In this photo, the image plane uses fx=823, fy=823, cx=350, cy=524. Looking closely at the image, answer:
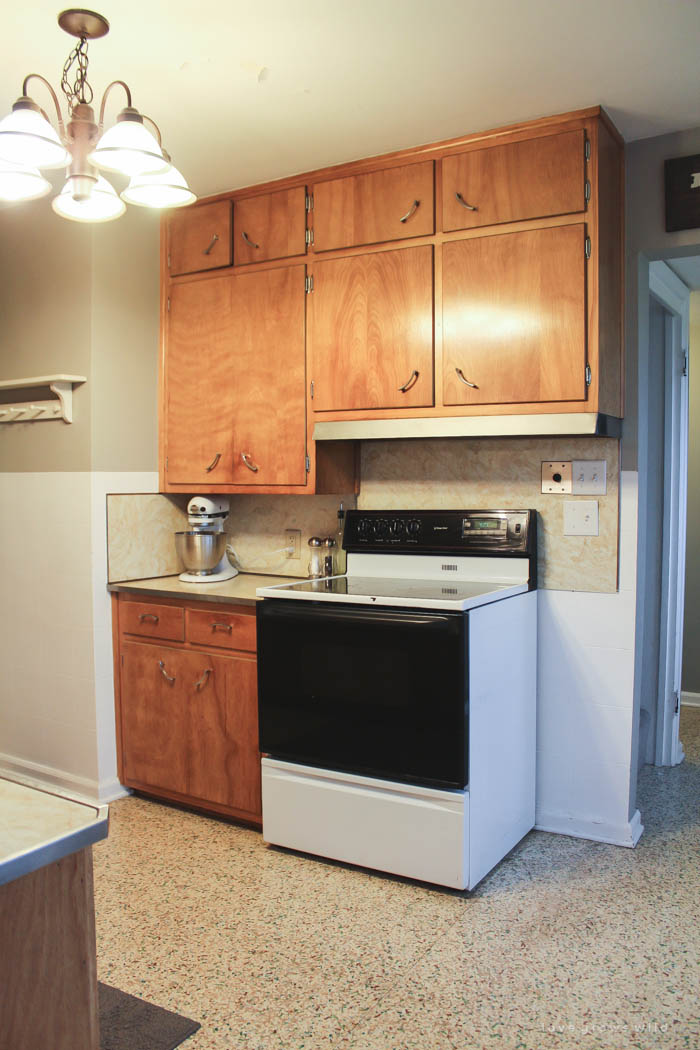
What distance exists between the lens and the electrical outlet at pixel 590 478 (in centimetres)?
278

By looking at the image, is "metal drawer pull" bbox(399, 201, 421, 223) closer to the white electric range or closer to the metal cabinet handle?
the white electric range

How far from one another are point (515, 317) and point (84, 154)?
1370 millimetres

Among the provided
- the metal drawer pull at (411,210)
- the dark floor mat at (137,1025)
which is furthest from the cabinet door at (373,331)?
the dark floor mat at (137,1025)

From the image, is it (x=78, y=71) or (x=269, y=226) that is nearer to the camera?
(x=78, y=71)

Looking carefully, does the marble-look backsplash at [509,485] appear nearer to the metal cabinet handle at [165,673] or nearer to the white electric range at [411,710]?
the white electric range at [411,710]

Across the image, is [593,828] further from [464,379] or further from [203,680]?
[464,379]

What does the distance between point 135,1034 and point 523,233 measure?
2.43 meters

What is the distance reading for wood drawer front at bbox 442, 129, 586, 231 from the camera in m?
2.52

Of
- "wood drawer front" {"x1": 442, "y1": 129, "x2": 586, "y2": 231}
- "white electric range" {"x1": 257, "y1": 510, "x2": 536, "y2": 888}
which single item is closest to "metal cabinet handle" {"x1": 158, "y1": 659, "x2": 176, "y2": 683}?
"white electric range" {"x1": 257, "y1": 510, "x2": 536, "y2": 888}

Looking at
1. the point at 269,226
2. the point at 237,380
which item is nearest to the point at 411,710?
the point at 237,380

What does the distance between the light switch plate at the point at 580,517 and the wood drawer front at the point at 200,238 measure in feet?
5.30

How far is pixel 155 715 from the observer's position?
3.15 metres

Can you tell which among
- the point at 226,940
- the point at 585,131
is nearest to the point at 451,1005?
the point at 226,940

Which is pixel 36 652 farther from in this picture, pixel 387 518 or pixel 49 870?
pixel 49 870
